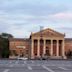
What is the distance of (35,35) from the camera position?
5669 inches

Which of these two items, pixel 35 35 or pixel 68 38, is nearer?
pixel 35 35

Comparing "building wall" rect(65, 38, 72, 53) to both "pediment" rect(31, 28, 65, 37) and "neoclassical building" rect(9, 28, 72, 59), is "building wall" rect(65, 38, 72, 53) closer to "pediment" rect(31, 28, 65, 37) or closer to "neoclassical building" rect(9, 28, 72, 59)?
"neoclassical building" rect(9, 28, 72, 59)

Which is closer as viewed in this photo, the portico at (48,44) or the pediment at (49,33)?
the pediment at (49,33)

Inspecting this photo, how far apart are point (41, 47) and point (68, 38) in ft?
42.7

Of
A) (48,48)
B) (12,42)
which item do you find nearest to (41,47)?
(48,48)

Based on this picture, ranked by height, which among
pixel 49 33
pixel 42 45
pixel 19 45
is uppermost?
pixel 49 33

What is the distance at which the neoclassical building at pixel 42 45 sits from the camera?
144500 mm

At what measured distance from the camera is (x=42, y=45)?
14762cm

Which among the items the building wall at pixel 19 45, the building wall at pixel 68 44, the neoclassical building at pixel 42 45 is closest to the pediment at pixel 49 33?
the neoclassical building at pixel 42 45

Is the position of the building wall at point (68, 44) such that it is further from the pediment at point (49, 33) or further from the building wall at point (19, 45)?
the building wall at point (19, 45)

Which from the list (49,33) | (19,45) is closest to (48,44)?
(49,33)

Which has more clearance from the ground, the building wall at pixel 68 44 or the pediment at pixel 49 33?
the pediment at pixel 49 33

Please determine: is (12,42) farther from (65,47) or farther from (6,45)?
(65,47)

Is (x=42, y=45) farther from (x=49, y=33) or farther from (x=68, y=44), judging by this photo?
(x=68, y=44)
